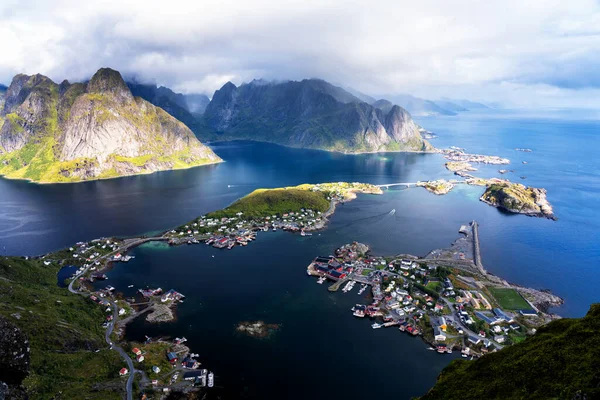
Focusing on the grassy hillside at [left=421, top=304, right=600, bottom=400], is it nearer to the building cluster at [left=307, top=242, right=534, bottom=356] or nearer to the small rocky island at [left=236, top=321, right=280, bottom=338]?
the building cluster at [left=307, top=242, right=534, bottom=356]

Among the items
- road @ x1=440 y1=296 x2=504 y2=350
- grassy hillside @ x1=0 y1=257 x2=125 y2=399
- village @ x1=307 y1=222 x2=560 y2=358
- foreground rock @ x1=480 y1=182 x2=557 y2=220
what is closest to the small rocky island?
village @ x1=307 y1=222 x2=560 y2=358

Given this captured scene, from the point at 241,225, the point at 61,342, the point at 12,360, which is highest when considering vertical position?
the point at 12,360

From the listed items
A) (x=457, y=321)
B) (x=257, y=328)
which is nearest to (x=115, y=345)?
(x=257, y=328)

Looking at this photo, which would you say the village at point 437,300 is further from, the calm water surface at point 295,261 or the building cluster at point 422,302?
the calm water surface at point 295,261

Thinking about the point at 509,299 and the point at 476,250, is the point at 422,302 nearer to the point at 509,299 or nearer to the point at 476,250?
the point at 509,299

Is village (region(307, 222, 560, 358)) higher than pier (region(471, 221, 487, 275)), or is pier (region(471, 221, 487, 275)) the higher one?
pier (region(471, 221, 487, 275))

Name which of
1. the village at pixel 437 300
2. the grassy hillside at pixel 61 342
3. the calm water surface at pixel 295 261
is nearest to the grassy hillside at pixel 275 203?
the calm water surface at pixel 295 261

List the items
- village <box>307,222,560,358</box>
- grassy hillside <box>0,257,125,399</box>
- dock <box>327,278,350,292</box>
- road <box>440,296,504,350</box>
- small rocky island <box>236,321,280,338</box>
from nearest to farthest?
grassy hillside <box>0,257,125,399</box>
road <box>440,296,504,350</box>
village <box>307,222,560,358</box>
small rocky island <box>236,321,280,338</box>
dock <box>327,278,350,292</box>

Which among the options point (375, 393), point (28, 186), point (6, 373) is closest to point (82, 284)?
point (375, 393)
